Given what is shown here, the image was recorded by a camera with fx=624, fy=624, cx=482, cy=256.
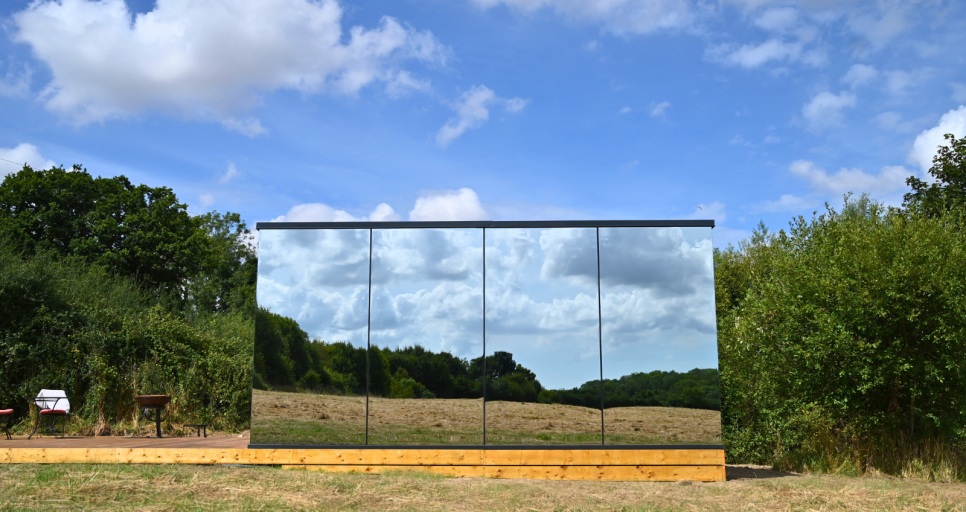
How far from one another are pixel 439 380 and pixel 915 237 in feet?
24.3

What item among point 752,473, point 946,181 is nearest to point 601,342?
point 752,473

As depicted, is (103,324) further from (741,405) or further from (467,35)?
(741,405)

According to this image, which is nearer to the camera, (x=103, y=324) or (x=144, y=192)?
(x=103, y=324)

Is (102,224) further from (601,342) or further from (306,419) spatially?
(601,342)

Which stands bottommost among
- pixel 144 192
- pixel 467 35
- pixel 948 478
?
pixel 948 478

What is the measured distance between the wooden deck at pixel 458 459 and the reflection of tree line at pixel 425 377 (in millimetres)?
678

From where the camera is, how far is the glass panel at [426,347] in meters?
7.99

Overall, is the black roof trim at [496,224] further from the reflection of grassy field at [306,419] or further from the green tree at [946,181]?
the green tree at [946,181]

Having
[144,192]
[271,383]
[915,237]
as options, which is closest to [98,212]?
[144,192]

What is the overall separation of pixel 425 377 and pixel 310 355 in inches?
60.3

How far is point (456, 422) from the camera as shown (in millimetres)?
8039

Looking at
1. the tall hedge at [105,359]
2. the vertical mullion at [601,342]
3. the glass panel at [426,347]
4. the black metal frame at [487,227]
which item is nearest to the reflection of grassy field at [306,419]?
the black metal frame at [487,227]

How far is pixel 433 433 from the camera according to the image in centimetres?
805

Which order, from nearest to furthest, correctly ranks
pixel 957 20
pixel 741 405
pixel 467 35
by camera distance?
pixel 467 35 < pixel 741 405 < pixel 957 20
